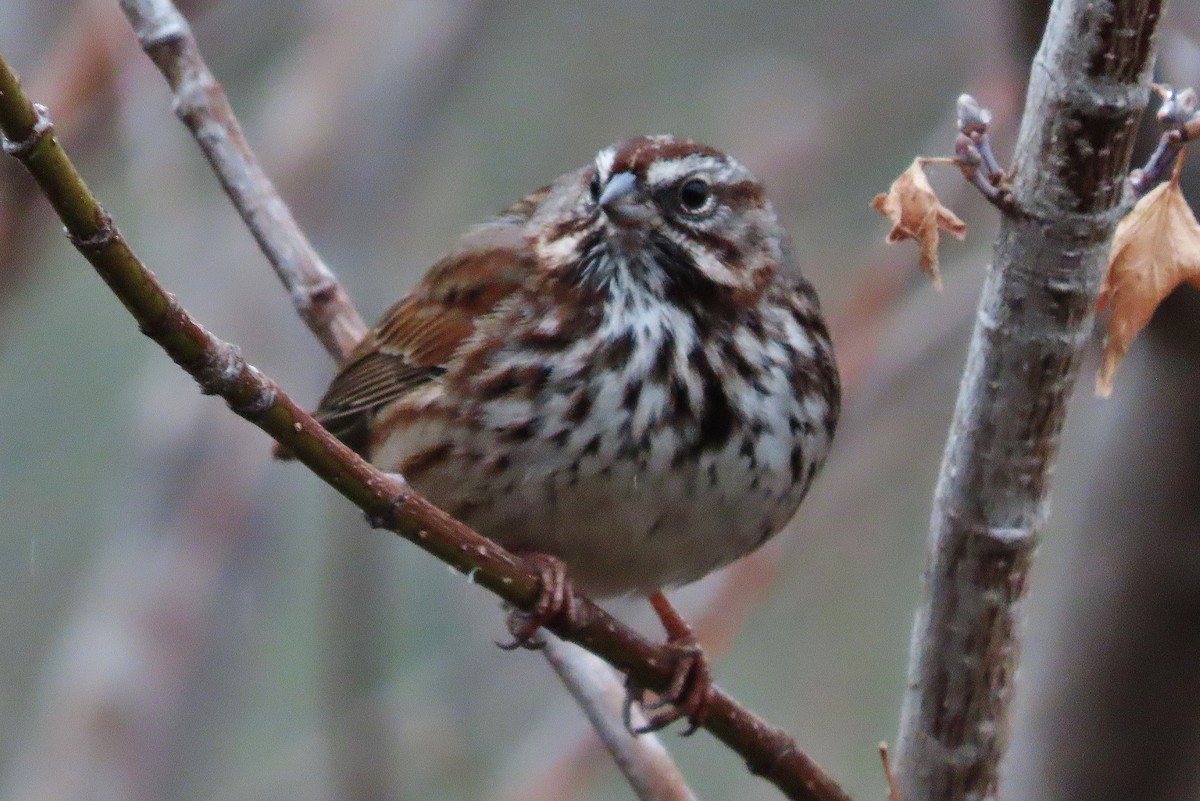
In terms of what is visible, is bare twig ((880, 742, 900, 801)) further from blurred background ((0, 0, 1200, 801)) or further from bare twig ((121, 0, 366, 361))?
bare twig ((121, 0, 366, 361))

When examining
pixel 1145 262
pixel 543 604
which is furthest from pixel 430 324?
pixel 1145 262

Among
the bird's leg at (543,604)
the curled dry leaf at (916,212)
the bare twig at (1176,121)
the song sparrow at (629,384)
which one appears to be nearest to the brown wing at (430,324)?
the song sparrow at (629,384)

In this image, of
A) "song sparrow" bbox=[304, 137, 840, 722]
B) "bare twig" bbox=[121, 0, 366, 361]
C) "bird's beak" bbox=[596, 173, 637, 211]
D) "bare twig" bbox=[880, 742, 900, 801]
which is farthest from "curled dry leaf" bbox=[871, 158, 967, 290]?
"bare twig" bbox=[121, 0, 366, 361]

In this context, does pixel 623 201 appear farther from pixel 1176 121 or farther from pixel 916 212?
pixel 1176 121

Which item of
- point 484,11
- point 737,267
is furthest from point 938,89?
point 737,267

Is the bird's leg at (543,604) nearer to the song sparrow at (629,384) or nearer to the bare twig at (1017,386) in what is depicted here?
the song sparrow at (629,384)
